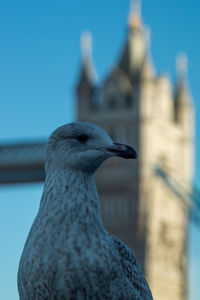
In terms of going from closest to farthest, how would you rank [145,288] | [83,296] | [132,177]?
[83,296]
[145,288]
[132,177]

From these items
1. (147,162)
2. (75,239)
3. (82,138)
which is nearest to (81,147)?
(82,138)

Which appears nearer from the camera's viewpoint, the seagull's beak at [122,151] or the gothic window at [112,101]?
the seagull's beak at [122,151]

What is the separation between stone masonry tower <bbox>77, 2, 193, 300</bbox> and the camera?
47000mm

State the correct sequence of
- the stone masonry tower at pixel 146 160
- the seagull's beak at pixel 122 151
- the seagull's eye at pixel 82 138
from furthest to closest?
1. the stone masonry tower at pixel 146 160
2. the seagull's eye at pixel 82 138
3. the seagull's beak at pixel 122 151

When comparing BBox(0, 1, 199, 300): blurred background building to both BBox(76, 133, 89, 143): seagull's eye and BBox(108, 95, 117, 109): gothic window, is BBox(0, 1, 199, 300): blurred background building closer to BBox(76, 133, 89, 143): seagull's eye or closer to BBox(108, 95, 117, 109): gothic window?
BBox(108, 95, 117, 109): gothic window

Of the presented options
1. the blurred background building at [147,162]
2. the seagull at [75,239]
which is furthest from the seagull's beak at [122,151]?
the blurred background building at [147,162]

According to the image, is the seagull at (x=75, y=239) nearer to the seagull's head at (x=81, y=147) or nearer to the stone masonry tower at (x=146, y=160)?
the seagull's head at (x=81, y=147)

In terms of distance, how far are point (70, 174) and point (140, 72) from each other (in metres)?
46.0

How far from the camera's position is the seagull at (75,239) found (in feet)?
6.84

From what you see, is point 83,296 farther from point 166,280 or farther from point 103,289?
point 166,280

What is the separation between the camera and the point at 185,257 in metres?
48.1

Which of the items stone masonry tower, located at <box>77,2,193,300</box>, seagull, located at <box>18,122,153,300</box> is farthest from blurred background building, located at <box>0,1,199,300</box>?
seagull, located at <box>18,122,153,300</box>

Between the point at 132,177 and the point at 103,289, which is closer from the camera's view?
the point at 103,289

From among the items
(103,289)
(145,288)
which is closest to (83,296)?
(103,289)
